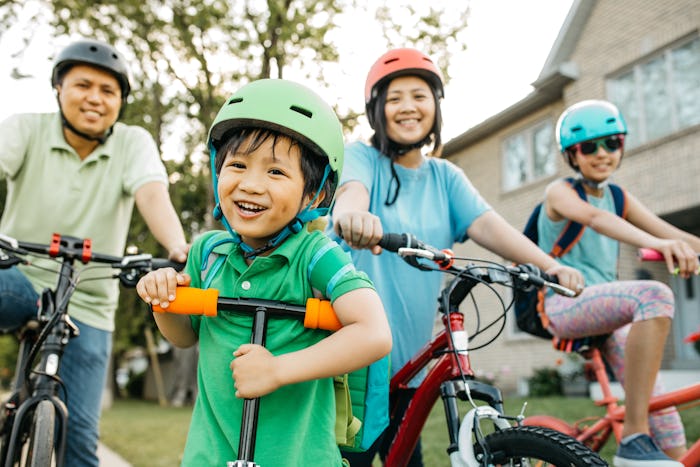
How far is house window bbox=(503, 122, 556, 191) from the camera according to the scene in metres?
14.7

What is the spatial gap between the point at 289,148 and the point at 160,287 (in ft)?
1.81

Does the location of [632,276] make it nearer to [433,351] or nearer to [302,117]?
[433,351]

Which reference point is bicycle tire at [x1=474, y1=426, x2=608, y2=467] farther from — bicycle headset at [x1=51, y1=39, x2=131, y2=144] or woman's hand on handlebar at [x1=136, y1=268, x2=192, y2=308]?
bicycle headset at [x1=51, y1=39, x2=131, y2=144]

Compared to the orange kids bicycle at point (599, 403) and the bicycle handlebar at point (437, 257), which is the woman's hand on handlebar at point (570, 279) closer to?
the bicycle handlebar at point (437, 257)

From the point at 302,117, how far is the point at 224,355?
742 mm

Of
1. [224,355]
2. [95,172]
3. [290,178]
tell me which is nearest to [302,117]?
[290,178]

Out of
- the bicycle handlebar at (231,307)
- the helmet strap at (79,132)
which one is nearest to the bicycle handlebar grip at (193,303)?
the bicycle handlebar at (231,307)

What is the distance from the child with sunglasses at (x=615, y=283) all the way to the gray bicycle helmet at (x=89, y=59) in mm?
2285

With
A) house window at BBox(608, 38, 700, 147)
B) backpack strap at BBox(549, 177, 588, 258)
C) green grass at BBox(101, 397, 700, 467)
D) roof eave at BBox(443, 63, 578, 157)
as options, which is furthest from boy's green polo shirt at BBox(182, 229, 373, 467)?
roof eave at BBox(443, 63, 578, 157)

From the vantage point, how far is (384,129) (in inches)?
124

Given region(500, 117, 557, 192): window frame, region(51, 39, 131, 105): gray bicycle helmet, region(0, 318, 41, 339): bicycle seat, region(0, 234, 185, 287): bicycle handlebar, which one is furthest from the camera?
region(500, 117, 557, 192): window frame

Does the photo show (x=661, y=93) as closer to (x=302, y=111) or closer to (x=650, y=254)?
(x=650, y=254)

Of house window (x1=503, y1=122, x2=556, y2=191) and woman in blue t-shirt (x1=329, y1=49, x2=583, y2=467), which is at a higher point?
house window (x1=503, y1=122, x2=556, y2=191)

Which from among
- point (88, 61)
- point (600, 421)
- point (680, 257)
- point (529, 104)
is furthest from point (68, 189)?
point (529, 104)
